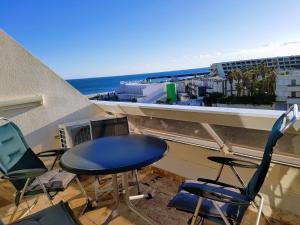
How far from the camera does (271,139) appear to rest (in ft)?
4.27

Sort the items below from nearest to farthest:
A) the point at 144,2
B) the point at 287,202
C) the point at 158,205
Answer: the point at 287,202, the point at 158,205, the point at 144,2

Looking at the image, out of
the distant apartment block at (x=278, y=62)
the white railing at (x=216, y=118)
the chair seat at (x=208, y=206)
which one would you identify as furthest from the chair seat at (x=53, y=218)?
the distant apartment block at (x=278, y=62)

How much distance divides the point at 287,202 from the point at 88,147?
185 centimetres

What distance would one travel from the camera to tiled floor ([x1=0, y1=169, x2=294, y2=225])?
7.00 ft

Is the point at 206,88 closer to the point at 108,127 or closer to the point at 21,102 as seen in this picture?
the point at 108,127

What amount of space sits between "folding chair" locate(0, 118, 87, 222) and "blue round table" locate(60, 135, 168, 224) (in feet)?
0.90

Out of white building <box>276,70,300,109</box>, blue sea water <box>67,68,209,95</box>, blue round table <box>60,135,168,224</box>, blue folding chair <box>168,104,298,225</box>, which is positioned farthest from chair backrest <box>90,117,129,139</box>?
blue sea water <box>67,68,209,95</box>

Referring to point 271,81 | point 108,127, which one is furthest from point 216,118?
point 271,81

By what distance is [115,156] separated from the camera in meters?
1.84

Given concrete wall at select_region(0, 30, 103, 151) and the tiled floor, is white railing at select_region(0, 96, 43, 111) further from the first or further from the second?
the tiled floor

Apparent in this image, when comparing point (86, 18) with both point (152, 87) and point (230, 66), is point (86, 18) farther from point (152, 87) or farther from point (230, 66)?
point (230, 66)

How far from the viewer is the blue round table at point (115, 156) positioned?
1622mm

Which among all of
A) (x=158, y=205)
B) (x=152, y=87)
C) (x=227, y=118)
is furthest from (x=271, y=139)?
(x=152, y=87)

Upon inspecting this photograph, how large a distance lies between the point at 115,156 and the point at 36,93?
2.05 metres
